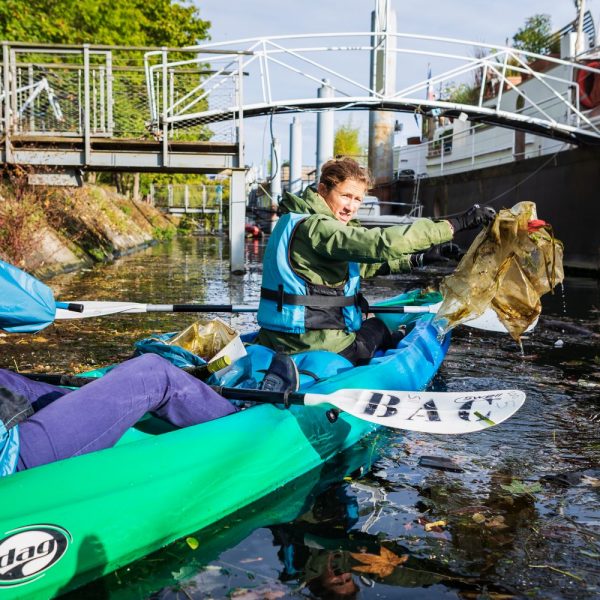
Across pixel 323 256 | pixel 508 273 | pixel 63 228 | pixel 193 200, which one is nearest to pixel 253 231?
pixel 193 200

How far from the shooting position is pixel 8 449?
9.18 feet

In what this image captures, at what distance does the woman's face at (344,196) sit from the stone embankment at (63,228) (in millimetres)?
7948

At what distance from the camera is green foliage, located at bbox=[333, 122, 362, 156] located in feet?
193

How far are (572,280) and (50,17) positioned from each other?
16008 mm

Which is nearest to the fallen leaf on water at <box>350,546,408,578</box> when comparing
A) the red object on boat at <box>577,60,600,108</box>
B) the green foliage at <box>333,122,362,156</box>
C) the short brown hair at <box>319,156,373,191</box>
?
the short brown hair at <box>319,156,373,191</box>

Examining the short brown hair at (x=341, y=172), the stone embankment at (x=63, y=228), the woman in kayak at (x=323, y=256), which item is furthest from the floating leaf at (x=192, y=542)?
the stone embankment at (x=63, y=228)

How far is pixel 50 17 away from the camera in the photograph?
853 inches

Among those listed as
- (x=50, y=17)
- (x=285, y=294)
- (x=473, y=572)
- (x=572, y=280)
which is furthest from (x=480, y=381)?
(x=50, y=17)

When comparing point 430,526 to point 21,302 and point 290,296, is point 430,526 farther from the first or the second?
point 21,302

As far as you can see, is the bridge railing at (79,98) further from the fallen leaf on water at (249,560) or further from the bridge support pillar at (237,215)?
the fallen leaf on water at (249,560)

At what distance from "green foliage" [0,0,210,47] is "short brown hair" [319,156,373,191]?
1642 centimetres

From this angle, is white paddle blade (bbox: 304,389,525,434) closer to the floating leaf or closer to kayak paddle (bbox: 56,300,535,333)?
the floating leaf

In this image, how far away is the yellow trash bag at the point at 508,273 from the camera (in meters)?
4.87

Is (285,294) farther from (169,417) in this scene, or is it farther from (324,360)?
(169,417)
